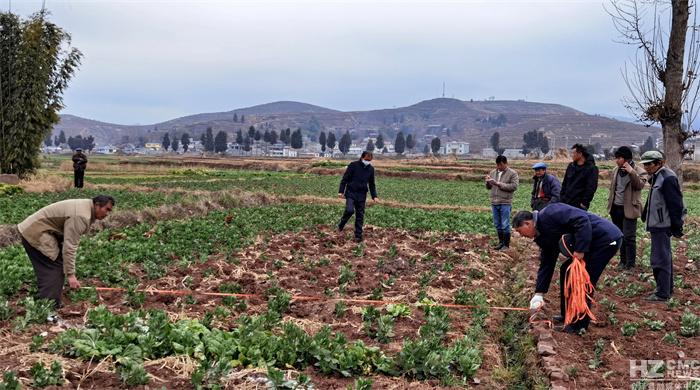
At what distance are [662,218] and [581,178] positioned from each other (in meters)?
1.94

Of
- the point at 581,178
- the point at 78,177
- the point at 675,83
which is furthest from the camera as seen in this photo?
the point at 78,177

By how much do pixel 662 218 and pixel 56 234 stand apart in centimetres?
843

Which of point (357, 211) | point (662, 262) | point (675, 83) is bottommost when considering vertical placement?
point (662, 262)

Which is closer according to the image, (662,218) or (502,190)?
(662,218)

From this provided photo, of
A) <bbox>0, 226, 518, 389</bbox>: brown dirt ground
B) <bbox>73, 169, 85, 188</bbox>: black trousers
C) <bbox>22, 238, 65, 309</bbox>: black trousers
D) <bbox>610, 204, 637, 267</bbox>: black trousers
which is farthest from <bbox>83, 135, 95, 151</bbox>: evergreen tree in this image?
<bbox>610, 204, 637, 267</bbox>: black trousers

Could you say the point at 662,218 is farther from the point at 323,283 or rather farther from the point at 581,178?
the point at 323,283

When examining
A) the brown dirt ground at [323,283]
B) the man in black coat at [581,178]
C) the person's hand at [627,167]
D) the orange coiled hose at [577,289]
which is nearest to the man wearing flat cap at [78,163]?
the brown dirt ground at [323,283]

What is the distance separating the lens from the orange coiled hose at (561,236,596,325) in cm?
639

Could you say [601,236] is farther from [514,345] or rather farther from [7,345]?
[7,345]

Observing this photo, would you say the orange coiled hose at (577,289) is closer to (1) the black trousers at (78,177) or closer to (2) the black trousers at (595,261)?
(2) the black trousers at (595,261)

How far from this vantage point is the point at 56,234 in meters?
7.05

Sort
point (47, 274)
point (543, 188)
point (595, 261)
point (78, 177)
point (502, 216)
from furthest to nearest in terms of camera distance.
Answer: point (78, 177) → point (502, 216) → point (543, 188) → point (47, 274) → point (595, 261)

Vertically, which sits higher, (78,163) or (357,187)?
(78,163)

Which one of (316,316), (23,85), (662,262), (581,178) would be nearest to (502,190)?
(581,178)
